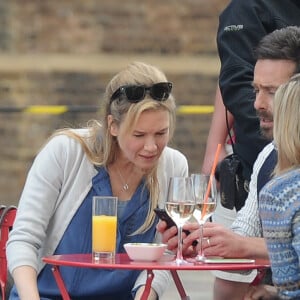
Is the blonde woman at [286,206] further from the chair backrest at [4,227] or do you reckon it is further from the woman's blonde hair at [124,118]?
the chair backrest at [4,227]

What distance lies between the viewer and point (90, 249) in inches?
202

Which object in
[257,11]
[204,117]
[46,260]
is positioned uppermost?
[257,11]

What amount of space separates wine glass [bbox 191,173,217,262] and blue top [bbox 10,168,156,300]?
1.43ft

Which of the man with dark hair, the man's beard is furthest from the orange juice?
the man's beard

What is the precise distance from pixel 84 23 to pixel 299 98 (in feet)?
33.8

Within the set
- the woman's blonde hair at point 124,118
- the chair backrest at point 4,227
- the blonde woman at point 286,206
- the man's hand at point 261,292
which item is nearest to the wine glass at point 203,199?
the man's hand at point 261,292

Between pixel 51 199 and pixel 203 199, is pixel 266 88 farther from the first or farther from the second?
pixel 51 199

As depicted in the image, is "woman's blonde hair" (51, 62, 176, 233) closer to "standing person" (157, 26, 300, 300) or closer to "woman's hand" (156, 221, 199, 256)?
"woman's hand" (156, 221, 199, 256)

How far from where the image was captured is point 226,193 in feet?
18.5

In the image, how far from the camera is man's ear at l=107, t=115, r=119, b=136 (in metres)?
5.15

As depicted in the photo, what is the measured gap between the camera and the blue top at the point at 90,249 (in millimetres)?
5082

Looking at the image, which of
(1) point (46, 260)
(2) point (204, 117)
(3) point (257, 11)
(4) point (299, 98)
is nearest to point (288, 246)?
(4) point (299, 98)

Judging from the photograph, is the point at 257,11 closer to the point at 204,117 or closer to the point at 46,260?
the point at 46,260

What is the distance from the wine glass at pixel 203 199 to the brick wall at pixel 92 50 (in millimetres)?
9384
